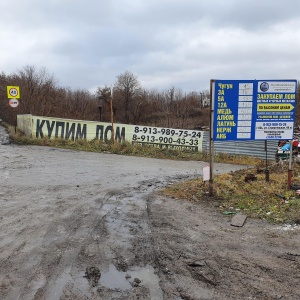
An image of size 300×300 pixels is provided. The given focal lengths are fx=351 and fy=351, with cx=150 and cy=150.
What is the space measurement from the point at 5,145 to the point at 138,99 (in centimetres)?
5511

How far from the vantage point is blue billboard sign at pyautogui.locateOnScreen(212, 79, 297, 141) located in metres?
8.70

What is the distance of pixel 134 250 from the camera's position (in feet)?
16.1

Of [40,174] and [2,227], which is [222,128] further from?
[40,174]

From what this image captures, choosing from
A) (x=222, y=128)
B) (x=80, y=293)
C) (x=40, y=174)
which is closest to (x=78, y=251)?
(x=80, y=293)

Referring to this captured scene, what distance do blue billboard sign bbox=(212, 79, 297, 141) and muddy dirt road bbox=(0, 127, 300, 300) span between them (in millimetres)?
2167

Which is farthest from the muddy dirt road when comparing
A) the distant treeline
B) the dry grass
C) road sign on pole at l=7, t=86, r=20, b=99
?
the distant treeline

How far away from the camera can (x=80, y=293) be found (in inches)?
143

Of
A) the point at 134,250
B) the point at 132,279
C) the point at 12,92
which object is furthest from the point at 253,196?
the point at 12,92

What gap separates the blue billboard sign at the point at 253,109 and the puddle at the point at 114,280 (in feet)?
17.3

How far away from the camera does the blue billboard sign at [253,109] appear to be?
8703 millimetres

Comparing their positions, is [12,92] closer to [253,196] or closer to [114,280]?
[253,196]

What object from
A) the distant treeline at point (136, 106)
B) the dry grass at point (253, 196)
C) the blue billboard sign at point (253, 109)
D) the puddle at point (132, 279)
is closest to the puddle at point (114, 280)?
the puddle at point (132, 279)

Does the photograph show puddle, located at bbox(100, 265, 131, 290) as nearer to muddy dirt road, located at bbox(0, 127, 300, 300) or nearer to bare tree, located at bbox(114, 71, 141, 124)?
muddy dirt road, located at bbox(0, 127, 300, 300)

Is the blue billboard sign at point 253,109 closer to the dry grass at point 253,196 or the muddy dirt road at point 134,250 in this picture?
the dry grass at point 253,196
